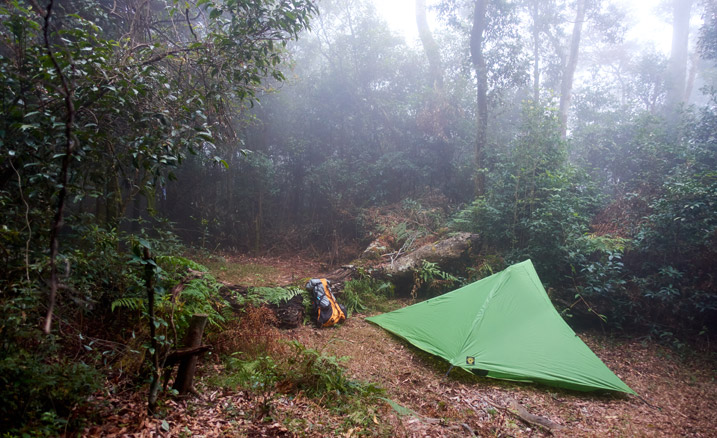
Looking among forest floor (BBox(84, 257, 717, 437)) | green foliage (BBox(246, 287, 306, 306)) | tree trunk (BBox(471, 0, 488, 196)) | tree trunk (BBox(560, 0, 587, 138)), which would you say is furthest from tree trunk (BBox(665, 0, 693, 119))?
green foliage (BBox(246, 287, 306, 306))

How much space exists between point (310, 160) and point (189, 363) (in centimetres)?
956

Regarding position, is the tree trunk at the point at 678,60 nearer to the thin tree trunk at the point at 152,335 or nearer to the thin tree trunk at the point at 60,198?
the thin tree trunk at the point at 152,335

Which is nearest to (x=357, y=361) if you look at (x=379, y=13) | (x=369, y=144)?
(x=369, y=144)

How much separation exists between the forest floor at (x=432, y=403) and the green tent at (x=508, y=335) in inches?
5.7

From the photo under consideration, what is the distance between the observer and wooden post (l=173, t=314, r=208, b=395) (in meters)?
2.65

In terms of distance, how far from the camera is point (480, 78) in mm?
9625

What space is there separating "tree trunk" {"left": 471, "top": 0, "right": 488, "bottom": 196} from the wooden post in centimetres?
808

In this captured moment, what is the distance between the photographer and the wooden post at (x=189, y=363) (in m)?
2.65

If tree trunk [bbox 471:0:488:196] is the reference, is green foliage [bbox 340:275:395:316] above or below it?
below

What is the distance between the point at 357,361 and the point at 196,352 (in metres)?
2.10

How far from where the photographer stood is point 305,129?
461 inches

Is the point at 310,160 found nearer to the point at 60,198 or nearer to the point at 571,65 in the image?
the point at 60,198

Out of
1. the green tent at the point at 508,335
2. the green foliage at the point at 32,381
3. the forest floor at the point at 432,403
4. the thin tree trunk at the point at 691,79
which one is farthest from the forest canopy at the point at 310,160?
the green tent at the point at 508,335

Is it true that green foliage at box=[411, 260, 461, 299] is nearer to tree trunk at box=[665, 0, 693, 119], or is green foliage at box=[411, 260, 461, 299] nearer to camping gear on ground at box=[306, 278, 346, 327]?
camping gear on ground at box=[306, 278, 346, 327]
